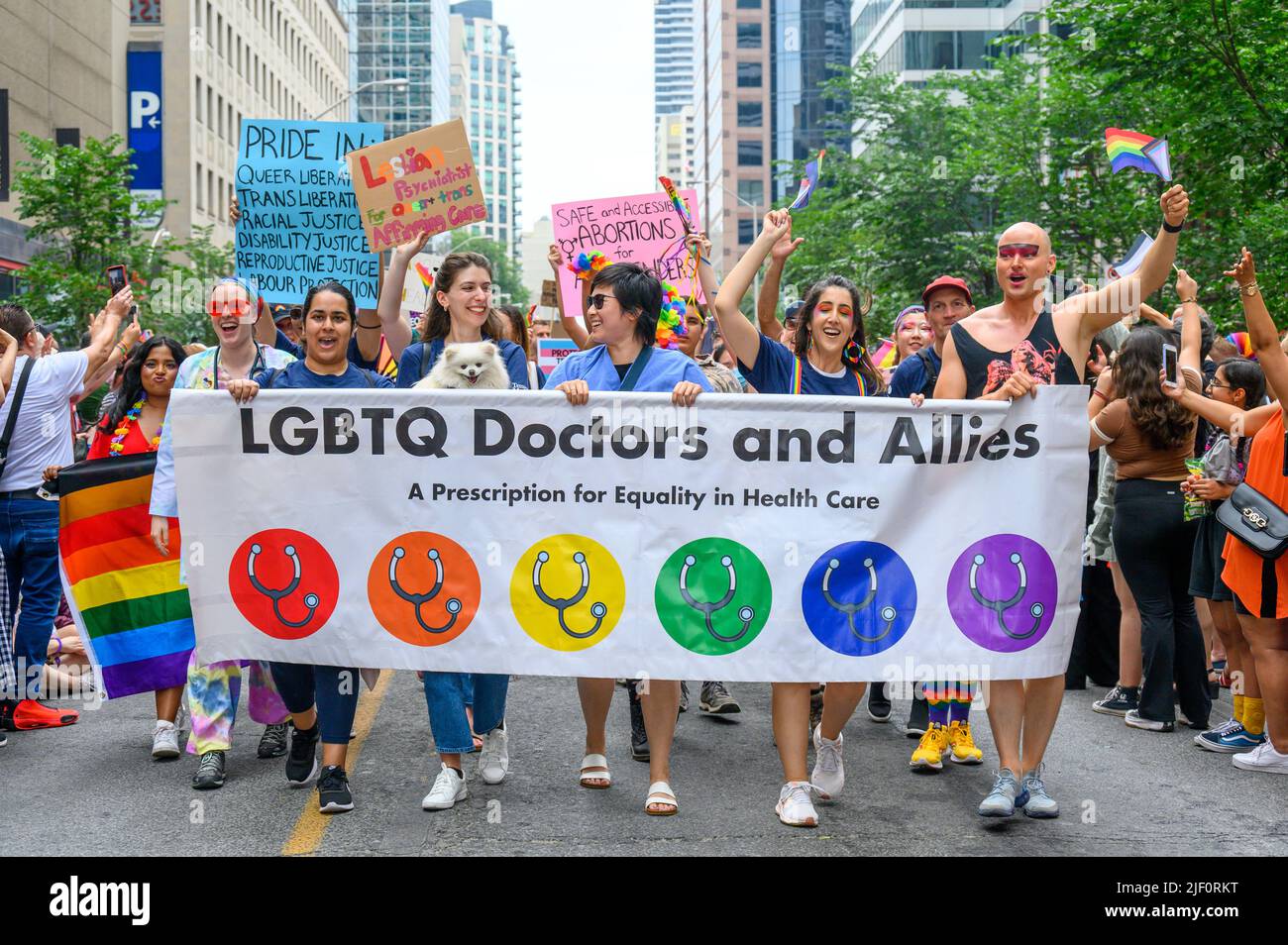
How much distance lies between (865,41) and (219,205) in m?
38.4

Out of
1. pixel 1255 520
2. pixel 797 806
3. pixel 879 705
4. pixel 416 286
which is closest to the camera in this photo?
pixel 797 806

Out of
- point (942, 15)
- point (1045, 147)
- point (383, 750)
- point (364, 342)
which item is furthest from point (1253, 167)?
point (942, 15)

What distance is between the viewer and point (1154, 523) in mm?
8062

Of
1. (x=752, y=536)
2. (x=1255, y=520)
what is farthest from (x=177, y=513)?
(x=1255, y=520)

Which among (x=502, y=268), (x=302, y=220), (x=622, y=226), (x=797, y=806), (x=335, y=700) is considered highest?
(x=502, y=268)

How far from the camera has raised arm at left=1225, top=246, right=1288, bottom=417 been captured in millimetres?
6547

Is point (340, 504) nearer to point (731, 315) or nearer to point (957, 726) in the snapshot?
point (731, 315)

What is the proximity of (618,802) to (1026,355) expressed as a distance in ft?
8.21

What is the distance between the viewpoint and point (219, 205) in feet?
212

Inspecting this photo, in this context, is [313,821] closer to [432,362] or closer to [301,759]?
[301,759]

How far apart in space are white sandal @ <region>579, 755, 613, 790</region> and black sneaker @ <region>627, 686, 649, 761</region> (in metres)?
0.60

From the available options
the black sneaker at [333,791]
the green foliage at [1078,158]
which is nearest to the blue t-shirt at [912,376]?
the black sneaker at [333,791]

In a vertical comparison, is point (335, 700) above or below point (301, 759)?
above

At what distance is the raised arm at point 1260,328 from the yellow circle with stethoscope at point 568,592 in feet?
9.92
